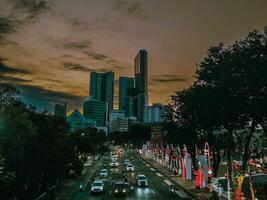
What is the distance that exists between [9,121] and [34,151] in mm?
11077

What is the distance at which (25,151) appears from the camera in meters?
32.6

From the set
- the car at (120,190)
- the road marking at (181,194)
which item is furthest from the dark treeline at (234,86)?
the car at (120,190)

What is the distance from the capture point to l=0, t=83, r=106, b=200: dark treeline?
24922 mm

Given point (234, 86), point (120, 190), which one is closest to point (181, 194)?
point (120, 190)

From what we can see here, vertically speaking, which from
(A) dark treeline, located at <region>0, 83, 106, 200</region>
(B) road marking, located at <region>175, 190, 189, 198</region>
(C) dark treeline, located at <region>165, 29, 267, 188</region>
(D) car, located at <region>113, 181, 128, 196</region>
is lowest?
(B) road marking, located at <region>175, 190, 189, 198</region>

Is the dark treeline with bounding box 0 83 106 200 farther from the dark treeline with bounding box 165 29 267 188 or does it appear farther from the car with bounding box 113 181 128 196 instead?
the dark treeline with bounding box 165 29 267 188

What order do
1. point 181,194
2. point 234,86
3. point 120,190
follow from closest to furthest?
point 234,86 → point 120,190 → point 181,194

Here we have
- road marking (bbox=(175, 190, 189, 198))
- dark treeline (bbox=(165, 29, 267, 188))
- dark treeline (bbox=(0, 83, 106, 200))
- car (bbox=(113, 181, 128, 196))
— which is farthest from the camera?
road marking (bbox=(175, 190, 189, 198))

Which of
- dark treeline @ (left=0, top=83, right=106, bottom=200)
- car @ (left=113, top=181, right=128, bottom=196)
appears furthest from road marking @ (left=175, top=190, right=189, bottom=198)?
dark treeline @ (left=0, top=83, right=106, bottom=200)

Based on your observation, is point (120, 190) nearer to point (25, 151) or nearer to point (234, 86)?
point (25, 151)

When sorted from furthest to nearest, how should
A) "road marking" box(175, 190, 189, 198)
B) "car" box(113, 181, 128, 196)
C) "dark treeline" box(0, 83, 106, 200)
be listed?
1. "road marking" box(175, 190, 189, 198)
2. "car" box(113, 181, 128, 196)
3. "dark treeline" box(0, 83, 106, 200)

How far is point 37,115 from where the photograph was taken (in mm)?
38094

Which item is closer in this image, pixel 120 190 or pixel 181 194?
pixel 120 190

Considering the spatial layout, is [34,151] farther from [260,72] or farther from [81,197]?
[260,72]
